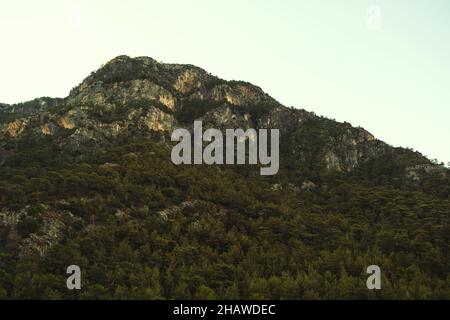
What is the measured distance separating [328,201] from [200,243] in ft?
101

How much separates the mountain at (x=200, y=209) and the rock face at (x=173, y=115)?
38 cm

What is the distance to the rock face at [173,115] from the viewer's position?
87438mm

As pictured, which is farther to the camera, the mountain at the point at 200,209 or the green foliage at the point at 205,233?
the mountain at the point at 200,209

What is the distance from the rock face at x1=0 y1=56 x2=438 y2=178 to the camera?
287ft

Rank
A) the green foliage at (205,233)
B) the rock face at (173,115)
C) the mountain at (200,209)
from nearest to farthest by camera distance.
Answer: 1. the green foliage at (205,233)
2. the mountain at (200,209)
3. the rock face at (173,115)

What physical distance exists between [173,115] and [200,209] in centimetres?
4251

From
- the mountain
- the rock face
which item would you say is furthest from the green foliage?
the rock face

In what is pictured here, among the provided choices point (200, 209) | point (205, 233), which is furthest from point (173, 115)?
point (205, 233)

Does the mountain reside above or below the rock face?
below

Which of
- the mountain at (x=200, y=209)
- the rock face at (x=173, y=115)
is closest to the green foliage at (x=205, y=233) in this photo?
the mountain at (x=200, y=209)

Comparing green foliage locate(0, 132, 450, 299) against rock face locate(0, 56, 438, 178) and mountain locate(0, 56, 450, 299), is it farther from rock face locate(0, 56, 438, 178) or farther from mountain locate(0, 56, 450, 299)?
rock face locate(0, 56, 438, 178)

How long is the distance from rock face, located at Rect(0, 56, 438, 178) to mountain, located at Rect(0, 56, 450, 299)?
383 millimetres

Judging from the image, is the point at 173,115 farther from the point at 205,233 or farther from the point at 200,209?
the point at 205,233

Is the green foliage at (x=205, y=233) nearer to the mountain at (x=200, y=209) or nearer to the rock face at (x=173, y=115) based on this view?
the mountain at (x=200, y=209)
